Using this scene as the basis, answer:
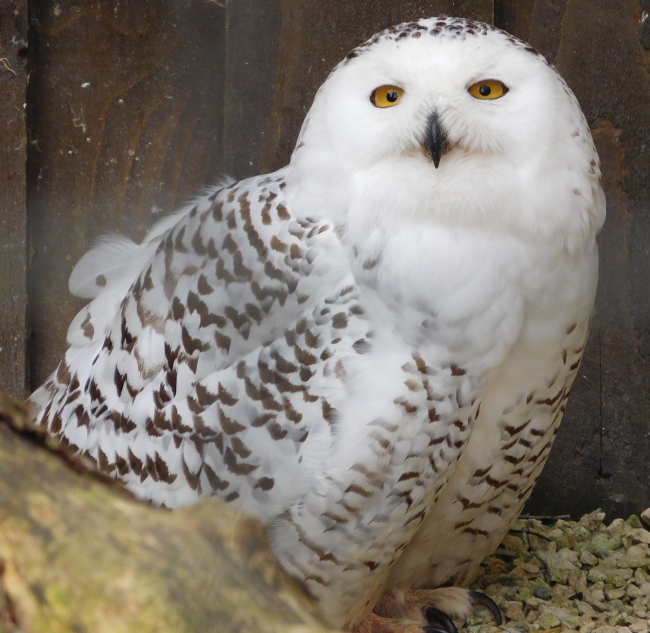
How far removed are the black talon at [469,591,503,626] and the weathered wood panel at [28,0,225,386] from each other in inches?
45.1

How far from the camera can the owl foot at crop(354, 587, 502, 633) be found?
1.91 metres

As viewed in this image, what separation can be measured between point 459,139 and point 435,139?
0.05 m

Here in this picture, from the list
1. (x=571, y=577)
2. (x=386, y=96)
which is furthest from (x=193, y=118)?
(x=571, y=577)

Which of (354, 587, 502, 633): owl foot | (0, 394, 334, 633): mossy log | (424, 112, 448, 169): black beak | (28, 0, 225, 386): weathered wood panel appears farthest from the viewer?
(28, 0, 225, 386): weathered wood panel

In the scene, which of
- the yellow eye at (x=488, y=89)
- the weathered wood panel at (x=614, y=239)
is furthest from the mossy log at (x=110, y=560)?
the weathered wood panel at (x=614, y=239)

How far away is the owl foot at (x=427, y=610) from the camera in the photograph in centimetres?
191

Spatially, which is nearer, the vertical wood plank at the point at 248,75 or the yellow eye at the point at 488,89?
the yellow eye at the point at 488,89

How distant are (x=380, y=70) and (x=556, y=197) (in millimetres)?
386

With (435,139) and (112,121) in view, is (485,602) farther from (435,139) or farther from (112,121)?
(112,121)

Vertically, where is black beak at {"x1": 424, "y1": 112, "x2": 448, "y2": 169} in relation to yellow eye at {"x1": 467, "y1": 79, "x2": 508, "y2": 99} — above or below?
below

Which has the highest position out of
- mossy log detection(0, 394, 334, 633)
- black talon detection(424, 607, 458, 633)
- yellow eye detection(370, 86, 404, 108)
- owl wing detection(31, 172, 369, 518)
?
yellow eye detection(370, 86, 404, 108)

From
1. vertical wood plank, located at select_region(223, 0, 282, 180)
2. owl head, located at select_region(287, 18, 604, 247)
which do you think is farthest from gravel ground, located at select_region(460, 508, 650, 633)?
vertical wood plank, located at select_region(223, 0, 282, 180)

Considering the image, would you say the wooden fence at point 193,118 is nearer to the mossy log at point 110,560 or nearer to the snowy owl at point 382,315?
the snowy owl at point 382,315

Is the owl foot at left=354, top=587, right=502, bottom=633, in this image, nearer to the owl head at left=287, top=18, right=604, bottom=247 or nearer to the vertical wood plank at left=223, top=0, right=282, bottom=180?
the owl head at left=287, top=18, right=604, bottom=247
